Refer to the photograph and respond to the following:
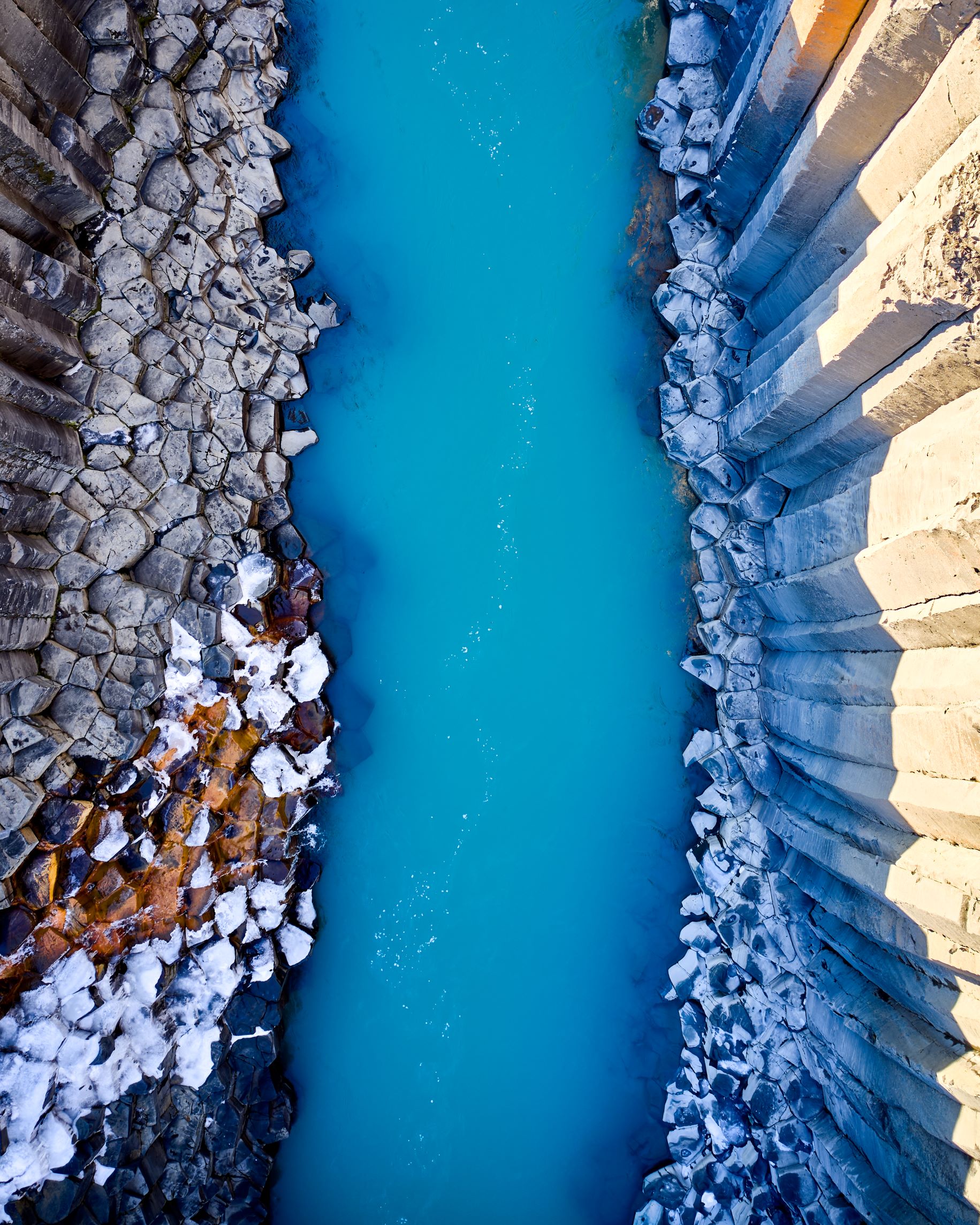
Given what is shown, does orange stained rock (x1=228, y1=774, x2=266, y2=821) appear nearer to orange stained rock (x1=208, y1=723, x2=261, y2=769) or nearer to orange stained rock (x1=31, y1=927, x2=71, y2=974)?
orange stained rock (x1=208, y1=723, x2=261, y2=769)

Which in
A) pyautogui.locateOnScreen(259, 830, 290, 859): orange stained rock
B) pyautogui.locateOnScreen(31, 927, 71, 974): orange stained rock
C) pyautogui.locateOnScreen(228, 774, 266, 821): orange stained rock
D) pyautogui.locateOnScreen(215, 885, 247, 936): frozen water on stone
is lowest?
pyautogui.locateOnScreen(31, 927, 71, 974): orange stained rock

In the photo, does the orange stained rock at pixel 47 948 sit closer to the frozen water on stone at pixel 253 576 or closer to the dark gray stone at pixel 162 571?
the dark gray stone at pixel 162 571

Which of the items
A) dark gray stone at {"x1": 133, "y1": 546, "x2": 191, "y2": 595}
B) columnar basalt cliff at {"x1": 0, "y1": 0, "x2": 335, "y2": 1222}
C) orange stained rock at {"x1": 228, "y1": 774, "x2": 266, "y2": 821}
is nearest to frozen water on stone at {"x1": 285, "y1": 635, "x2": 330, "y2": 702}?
columnar basalt cliff at {"x1": 0, "y1": 0, "x2": 335, "y2": 1222}

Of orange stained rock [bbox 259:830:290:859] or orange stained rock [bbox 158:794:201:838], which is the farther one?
orange stained rock [bbox 259:830:290:859]

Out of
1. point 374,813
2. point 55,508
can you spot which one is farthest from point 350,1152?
point 55,508

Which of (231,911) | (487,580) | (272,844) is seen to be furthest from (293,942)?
(487,580)
